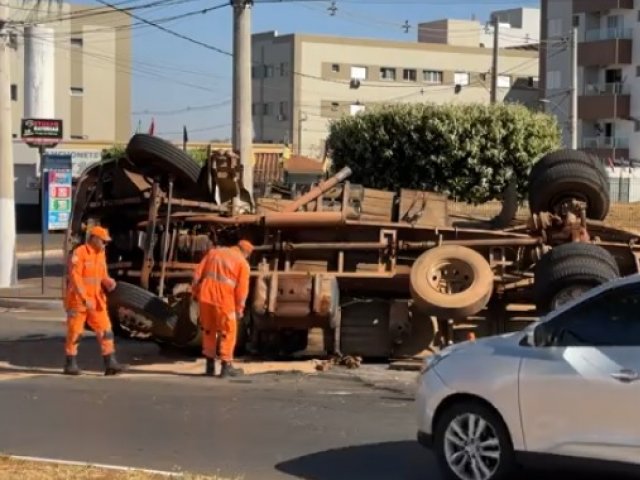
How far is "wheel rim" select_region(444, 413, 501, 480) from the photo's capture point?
7250 mm

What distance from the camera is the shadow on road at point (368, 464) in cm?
791

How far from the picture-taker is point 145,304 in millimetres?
12891

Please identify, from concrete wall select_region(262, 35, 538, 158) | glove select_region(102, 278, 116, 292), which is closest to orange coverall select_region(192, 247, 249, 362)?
glove select_region(102, 278, 116, 292)

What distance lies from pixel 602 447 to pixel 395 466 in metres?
1.89

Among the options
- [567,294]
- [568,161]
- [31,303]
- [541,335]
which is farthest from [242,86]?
[541,335]

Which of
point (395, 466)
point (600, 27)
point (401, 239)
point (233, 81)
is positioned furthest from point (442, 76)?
point (395, 466)

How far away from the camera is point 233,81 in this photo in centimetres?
2044

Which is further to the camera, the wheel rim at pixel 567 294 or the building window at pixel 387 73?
the building window at pixel 387 73

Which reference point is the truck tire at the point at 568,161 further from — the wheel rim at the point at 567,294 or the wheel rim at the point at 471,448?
the wheel rim at the point at 471,448

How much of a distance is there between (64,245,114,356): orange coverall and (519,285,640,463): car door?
6737mm

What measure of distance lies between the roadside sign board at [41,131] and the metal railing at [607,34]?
45.0m

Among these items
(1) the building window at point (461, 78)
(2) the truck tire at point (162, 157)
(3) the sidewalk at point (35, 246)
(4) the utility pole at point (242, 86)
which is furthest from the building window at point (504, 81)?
(2) the truck tire at point (162, 157)

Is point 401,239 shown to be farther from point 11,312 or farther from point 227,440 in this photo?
point 11,312

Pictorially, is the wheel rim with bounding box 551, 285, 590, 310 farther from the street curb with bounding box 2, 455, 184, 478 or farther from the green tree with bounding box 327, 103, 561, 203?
the green tree with bounding box 327, 103, 561, 203
